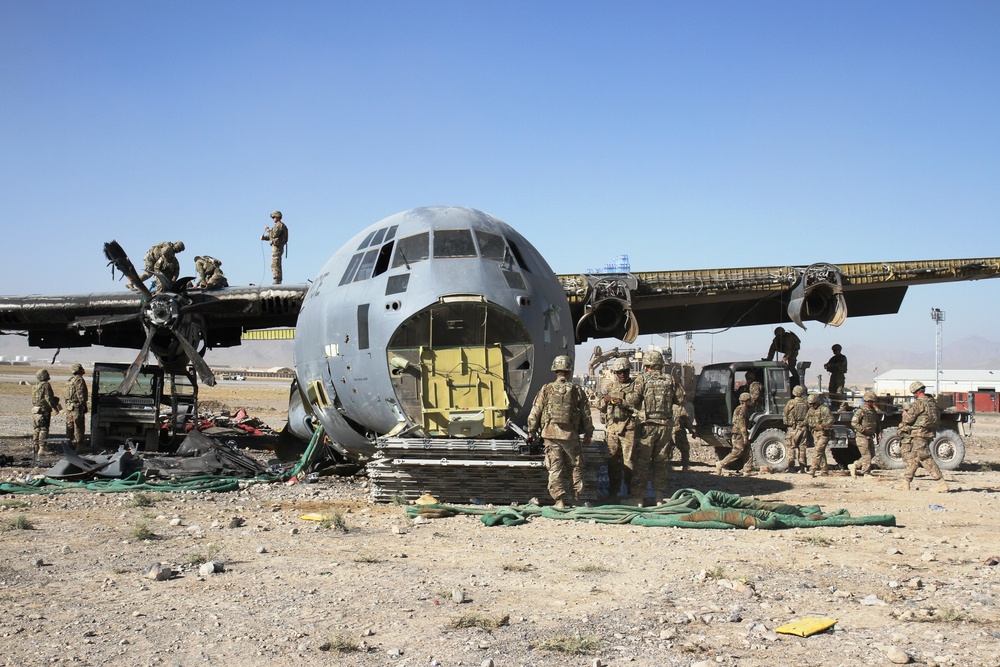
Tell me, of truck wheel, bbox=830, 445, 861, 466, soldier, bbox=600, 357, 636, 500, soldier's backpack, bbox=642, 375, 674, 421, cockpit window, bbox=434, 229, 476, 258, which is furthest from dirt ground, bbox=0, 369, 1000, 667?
truck wheel, bbox=830, 445, 861, 466

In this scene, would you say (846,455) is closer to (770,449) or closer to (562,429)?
(770,449)

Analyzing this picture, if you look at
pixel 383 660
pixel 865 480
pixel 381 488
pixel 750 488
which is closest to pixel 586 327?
pixel 750 488

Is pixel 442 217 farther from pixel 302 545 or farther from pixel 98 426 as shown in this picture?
pixel 98 426

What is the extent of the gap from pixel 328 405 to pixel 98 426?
8.22 metres

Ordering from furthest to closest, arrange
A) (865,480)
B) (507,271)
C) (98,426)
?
(98,426)
(865,480)
(507,271)

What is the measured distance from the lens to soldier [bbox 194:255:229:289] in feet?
60.0

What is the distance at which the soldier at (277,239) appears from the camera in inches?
773

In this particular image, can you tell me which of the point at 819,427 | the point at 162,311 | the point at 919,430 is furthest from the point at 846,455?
the point at 162,311

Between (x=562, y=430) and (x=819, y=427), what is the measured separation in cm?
798

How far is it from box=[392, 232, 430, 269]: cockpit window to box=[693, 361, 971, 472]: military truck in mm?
9040

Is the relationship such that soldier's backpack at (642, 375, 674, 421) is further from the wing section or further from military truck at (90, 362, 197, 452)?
military truck at (90, 362, 197, 452)

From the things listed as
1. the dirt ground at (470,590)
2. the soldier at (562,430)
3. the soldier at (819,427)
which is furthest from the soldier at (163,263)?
the soldier at (819,427)

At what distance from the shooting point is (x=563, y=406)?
391 inches

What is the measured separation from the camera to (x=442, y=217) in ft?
37.5
